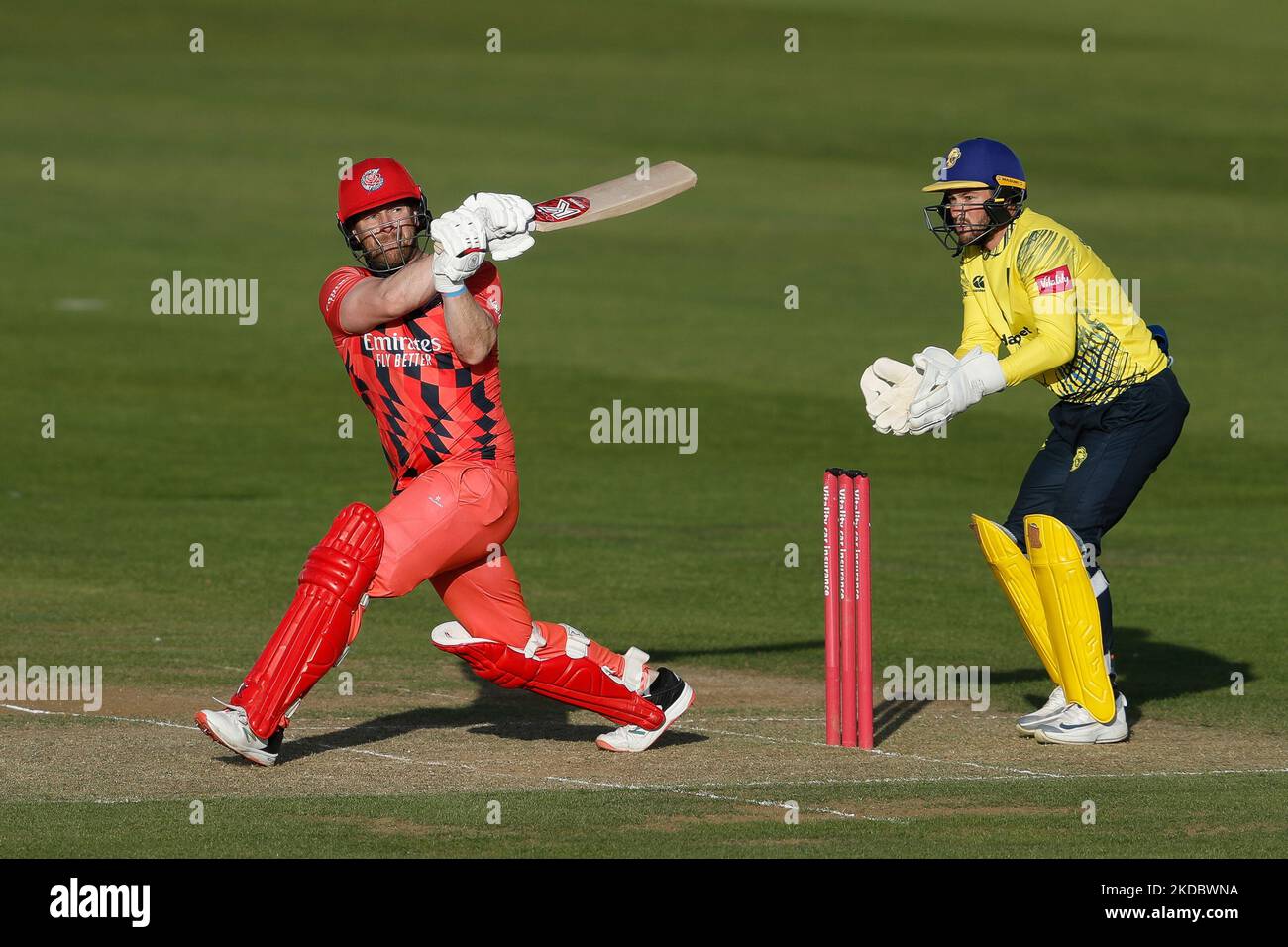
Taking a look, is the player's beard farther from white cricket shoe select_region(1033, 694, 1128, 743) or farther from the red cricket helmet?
white cricket shoe select_region(1033, 694, 1128, 743)

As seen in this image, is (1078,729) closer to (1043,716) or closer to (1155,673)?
(1043,716)

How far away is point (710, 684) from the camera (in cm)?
972

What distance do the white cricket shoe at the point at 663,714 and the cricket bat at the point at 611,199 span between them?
1.76 metres

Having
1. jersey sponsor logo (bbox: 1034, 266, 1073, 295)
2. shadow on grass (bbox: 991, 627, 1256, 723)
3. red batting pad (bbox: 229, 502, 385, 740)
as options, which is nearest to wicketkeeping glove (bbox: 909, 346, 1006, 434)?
jersey sponsor logo (bbox: 1034, 266, 1073, 295)

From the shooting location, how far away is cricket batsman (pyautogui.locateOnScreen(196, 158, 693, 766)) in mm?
7352

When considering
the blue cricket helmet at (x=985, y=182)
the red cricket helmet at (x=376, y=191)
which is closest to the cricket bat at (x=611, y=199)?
the red cricket helmet at (x=376, y=191)

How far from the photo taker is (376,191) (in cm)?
768

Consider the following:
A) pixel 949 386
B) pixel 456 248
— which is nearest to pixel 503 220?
pixel 456 248

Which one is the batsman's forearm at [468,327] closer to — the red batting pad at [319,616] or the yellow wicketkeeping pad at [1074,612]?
the red batting pad at [319,616]

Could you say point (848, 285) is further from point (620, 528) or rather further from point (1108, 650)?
point (1108, 650)

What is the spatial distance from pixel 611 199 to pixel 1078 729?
272 centimetres

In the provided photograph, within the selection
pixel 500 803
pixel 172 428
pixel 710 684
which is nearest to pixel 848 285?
A: pixel 172 428

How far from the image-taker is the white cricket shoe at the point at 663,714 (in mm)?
8016

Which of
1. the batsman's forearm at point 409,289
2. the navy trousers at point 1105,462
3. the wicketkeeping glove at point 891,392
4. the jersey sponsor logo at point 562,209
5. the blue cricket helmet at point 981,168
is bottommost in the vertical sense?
the navy trousers at point 1105,462
